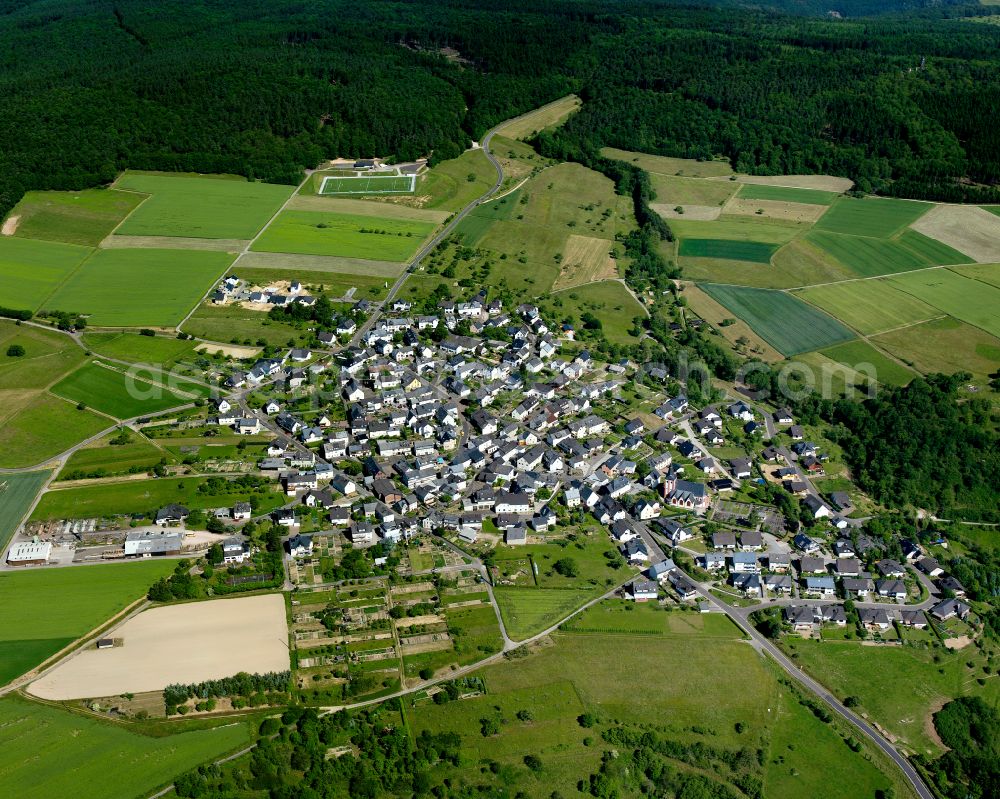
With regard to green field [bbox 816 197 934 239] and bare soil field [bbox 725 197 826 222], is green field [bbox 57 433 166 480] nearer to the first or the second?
bare soil field [bbox 725 197 826 222]

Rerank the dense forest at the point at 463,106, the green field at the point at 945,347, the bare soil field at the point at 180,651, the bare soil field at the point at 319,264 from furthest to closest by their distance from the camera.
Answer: the dense forest at the point at 463,106, the bare soil field at the point at 319,264, the green field at the point at 945,347, the bare soil field at the point at 180,651

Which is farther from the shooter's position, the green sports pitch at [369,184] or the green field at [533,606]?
the green sports pitch at [369,184]

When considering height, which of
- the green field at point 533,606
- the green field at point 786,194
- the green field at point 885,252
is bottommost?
the green field at point 533,606

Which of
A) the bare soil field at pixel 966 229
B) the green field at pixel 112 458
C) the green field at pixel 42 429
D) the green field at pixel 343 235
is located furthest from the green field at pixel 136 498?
the bare soil field at pixel 966 229

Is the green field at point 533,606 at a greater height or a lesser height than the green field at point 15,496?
lesser

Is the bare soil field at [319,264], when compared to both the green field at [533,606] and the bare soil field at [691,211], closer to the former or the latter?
the bare soil field at [691,211]

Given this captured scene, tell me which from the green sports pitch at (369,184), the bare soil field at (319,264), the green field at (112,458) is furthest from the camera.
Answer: the green sports pitch at (369,184)

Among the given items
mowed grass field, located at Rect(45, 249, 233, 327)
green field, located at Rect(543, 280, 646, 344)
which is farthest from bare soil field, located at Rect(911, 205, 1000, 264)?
mowed grass field, located at Rect(45, 249, 233, 327)

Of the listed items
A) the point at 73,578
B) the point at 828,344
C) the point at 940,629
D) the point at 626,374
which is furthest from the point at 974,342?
the point at 73,578
